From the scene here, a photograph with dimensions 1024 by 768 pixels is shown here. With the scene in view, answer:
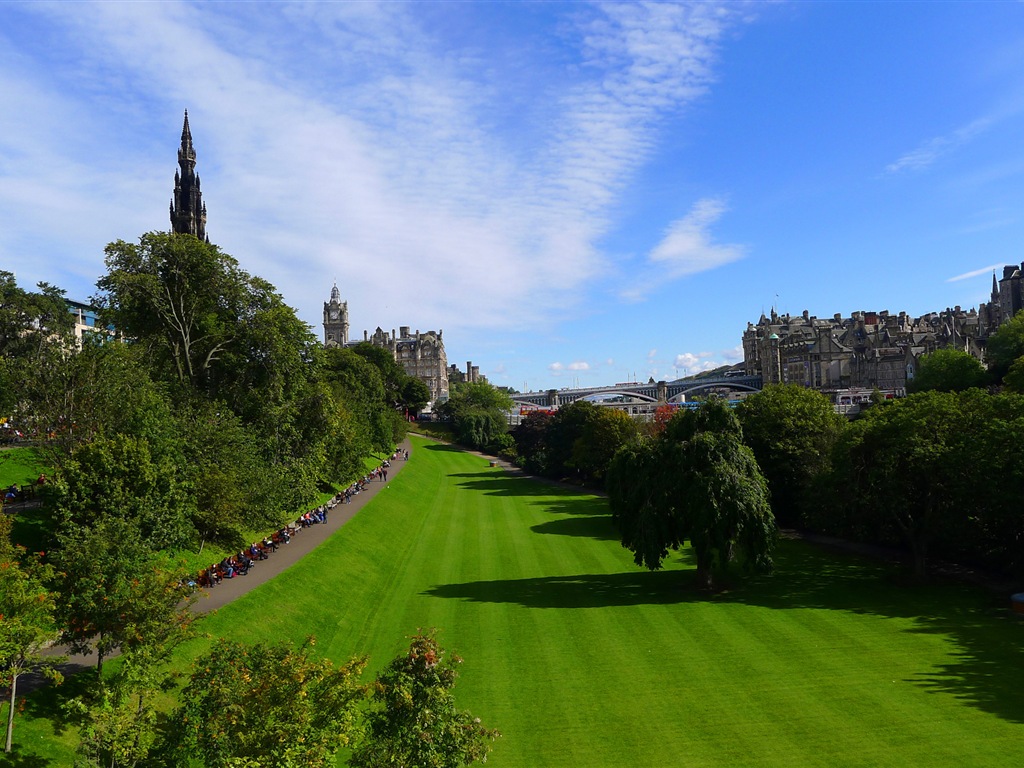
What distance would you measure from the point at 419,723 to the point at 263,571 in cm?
2287

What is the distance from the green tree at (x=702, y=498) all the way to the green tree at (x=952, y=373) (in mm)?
77394

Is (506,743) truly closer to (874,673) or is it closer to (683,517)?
(874,673)

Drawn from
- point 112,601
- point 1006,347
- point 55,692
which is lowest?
point 55,692

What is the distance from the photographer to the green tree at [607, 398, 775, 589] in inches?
1289

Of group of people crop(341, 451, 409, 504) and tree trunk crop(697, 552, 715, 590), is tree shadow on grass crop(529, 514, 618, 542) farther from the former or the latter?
tree trunk crop(697, 552, 715, 590)

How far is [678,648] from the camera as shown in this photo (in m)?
26.6

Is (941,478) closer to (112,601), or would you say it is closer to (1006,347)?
(112,601)

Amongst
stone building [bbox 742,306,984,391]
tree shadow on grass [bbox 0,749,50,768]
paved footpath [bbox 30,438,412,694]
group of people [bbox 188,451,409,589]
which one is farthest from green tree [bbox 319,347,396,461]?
stone building [bbox 742,306,984,391]

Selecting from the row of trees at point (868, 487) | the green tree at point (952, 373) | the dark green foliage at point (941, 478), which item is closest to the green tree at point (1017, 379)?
the row of trees at point (868, 487)

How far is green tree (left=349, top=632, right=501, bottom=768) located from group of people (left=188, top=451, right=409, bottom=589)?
1016 centimetres

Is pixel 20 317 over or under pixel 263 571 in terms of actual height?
over

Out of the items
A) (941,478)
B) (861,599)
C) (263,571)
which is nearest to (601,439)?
(941,478)

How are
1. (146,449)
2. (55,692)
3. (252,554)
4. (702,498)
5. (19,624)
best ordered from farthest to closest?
1. (252,554)
2. (702,498)
3. (146,449)
4. (55,692)
5. (19,624)

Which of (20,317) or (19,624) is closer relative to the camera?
(19,624)
